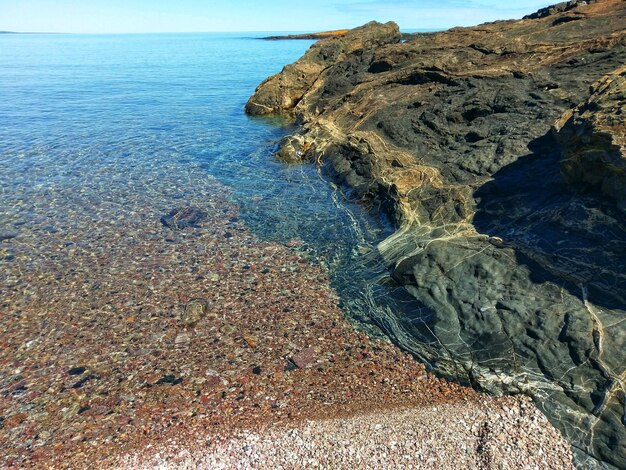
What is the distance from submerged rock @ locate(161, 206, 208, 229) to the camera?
12.2m

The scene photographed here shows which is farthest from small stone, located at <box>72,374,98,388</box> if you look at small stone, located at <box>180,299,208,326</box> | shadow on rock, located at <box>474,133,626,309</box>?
shadow on rock, located at <box>474,133,626,309</box>

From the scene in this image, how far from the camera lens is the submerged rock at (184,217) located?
12228mm

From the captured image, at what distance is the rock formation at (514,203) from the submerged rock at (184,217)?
4814mm

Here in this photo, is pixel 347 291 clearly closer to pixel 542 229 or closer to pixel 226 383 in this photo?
pixel 226 383

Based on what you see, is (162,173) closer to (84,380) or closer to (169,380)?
(84,380)

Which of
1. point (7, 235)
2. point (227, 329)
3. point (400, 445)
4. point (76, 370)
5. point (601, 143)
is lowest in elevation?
point (7, 235)

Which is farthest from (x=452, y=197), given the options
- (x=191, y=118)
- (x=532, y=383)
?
(x=191, y=118)

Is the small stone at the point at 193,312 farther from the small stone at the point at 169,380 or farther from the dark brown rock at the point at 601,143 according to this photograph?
the dark brown rock at the point at 601,143

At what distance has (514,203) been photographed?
8.97 m

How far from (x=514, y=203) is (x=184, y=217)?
29.1 ft

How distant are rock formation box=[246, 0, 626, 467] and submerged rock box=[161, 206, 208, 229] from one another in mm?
4814

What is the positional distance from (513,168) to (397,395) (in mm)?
6544

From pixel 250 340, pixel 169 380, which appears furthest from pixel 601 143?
pixel 169 380

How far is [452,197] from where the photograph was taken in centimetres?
1009
